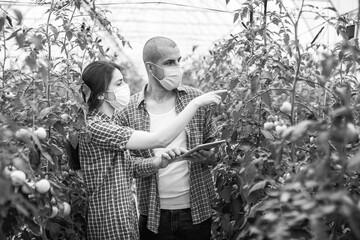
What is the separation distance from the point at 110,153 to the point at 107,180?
0.46 ft

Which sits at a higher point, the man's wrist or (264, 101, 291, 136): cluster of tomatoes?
(264, 101, 291, 136): cluster of tomatoes

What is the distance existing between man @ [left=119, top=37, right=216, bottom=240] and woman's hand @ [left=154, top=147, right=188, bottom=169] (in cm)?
12

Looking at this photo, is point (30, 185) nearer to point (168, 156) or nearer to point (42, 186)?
point (42, 186)

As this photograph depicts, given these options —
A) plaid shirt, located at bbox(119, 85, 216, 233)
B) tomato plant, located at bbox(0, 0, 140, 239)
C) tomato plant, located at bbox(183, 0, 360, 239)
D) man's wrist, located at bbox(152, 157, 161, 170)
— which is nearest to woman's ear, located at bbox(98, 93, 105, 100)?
tomato plant, located at bbox(0, 0, 140, 239)

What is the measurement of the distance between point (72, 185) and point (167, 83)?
79 cm

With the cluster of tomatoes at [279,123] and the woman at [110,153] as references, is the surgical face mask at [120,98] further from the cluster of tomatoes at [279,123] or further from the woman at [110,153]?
the cluster of tomatoes at [279,123]

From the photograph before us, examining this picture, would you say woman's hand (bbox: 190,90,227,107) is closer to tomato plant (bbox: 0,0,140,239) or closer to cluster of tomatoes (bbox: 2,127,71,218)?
tomato plant (bbox: 0,0,140,239)

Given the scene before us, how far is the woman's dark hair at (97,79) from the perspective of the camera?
3049mm

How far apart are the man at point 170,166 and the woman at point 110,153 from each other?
17cm

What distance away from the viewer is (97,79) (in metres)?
3.05

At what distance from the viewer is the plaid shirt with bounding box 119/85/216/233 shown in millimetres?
3207

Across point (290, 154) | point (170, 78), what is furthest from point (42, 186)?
point (170, 78)

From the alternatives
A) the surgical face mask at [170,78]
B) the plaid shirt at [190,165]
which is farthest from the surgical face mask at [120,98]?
the surgical face mask at [170,78]

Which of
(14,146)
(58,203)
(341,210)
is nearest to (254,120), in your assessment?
(58,203)
